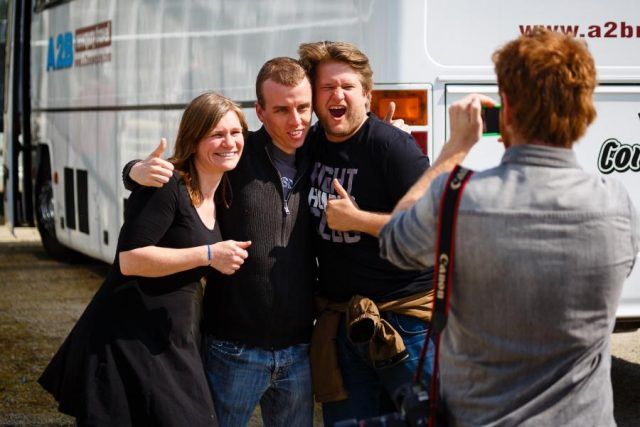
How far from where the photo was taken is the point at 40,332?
7.84 meters

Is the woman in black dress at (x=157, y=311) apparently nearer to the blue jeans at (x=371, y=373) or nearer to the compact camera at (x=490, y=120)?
the blue jeans at (x=371, y=373)

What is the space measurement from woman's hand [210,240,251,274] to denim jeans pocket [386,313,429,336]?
1.67 feet

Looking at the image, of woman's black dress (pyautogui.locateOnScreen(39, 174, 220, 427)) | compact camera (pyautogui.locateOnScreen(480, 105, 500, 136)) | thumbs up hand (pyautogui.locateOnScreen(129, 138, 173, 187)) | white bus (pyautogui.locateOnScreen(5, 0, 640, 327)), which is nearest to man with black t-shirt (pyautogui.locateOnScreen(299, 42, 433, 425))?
woman's black dress (pyautogui.locateOnScreen(39, 174, 220, 427))

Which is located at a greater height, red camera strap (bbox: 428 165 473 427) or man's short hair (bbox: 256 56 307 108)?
man's short hair (bbox: 256 56 307 108)

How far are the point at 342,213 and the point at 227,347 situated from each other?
0.61 meters

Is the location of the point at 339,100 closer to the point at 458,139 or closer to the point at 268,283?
the point at 268,283

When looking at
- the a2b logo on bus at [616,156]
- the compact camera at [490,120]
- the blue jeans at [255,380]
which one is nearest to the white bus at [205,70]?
the a2b logo on bus at [616,156]

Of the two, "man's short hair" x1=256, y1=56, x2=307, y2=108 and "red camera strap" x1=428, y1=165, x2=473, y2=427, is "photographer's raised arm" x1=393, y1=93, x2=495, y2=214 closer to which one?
"red camera strap" x1=428, y1=165, x2=473, y2=427

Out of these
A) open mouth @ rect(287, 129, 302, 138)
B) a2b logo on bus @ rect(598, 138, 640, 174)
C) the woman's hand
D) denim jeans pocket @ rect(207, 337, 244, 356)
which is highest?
open mouth @ rect(287, 129, 302, 138)

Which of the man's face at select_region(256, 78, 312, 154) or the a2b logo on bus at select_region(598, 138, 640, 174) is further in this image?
the a2b logo on bus at select_region(598, 138, 640, 174)

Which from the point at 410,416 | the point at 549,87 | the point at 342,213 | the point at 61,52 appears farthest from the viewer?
the point at 61,52

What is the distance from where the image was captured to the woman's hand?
3303mm

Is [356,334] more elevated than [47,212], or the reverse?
[356,334]

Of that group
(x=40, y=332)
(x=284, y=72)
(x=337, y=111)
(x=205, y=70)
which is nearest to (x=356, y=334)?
(x=337, y=111)
